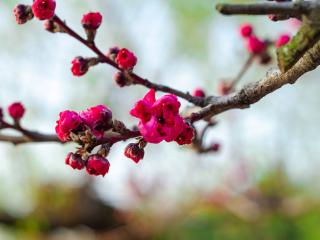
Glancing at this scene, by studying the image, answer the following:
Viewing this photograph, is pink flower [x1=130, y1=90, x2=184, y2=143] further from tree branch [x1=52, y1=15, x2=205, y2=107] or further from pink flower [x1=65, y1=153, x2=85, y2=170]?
tree branch [x1=52, y1=15, x2=205, y2=107]

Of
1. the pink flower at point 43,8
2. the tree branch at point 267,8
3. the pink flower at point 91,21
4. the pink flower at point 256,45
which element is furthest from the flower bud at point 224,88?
the tree branch at point 267,8

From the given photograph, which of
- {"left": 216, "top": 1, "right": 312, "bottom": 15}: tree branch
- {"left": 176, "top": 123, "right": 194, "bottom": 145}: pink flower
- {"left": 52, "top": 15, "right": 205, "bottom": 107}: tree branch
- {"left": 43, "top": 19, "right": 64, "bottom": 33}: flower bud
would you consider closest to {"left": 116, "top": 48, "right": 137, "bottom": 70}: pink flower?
{"left": 52, "top": 15, "right": 205, "bottom": 107}: tree branch

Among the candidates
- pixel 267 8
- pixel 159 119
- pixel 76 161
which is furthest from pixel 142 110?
pixel 267 8

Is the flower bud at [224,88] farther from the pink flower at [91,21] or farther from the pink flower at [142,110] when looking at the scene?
the pink flower at [142,110]

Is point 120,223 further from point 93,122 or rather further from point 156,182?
point 93,122

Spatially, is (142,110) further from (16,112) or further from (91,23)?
(16,112)

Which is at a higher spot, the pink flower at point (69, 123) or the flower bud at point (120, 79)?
the flower bud at point (120, 79)
